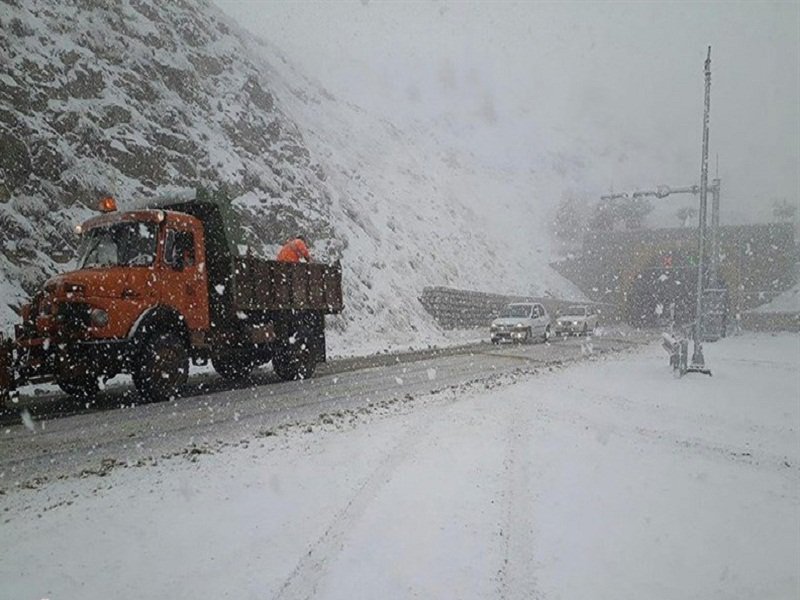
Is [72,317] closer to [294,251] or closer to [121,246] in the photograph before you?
[121,246]

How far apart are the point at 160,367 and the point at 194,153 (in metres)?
14.3

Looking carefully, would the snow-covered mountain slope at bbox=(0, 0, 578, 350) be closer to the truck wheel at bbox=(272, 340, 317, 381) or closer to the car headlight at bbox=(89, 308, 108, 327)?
the car headlight at bbox=(89, 308, 108, 327)

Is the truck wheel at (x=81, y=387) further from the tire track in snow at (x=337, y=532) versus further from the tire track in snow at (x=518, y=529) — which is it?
the tire track in snow at (x=518, y=529)

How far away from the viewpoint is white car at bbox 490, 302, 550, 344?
23.0 meters

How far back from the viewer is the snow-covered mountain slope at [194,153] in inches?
602

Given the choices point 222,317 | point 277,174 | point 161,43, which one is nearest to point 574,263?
point 277,174

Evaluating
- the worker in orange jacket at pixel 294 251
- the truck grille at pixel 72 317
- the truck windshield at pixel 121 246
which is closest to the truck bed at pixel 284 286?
the worker in orange jacket at pixel 294 251

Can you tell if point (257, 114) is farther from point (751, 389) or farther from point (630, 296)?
point (630, 296)

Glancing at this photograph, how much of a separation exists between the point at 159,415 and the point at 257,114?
22.2 metres

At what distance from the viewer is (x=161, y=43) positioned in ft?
76.2

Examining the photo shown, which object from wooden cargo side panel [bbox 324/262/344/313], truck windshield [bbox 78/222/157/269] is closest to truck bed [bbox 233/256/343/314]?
wooden cargo side panel [bbox 324/262/344/313]

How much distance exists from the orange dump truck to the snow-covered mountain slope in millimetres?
5135

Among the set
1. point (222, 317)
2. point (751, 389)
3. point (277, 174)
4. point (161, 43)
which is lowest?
point (751, 389)

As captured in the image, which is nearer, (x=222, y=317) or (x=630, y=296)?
(x=222, y=317)
